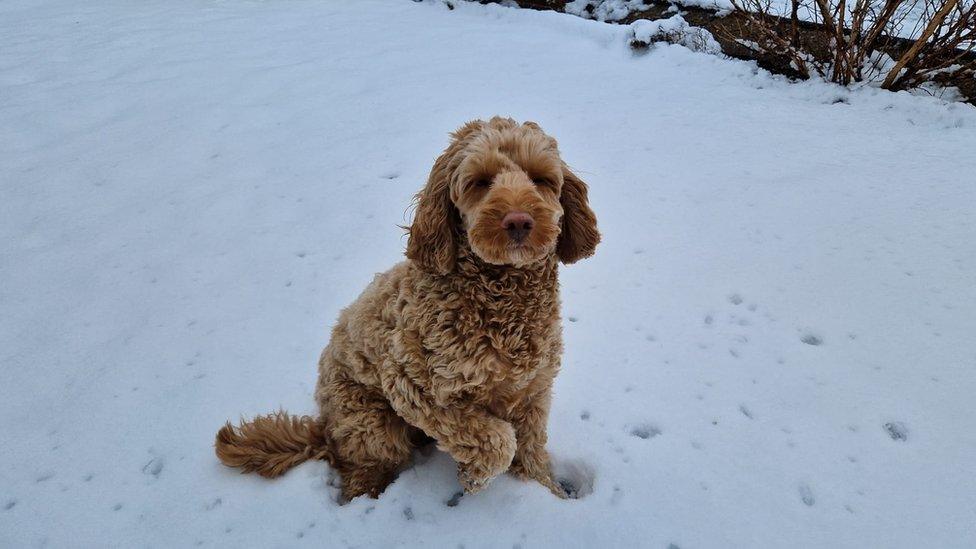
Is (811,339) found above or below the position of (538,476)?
above

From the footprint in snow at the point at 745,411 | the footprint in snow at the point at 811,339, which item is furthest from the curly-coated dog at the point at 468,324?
the footprint in snow at the point at 811,339

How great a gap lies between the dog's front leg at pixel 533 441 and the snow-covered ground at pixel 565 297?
0.13 metres

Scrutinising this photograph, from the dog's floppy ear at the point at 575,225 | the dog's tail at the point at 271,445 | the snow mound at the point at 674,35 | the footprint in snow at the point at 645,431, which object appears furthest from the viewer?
the snow mound at the point at 674,35

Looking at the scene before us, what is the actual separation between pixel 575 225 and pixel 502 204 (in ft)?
1.55

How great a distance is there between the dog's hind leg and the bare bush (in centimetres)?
545

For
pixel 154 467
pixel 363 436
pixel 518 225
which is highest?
pixel 518 225

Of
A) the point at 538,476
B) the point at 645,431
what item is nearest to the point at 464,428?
the point at 538,476

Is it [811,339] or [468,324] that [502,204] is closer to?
[468,324]

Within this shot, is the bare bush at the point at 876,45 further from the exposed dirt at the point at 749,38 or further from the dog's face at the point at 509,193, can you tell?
the dog's face at the point at 509,193

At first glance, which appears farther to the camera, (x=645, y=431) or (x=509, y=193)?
(x=645, y=431)

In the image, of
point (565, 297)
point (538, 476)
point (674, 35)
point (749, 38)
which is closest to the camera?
point (538, 476)

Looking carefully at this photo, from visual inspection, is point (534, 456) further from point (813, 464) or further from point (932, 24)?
point (932, 24)

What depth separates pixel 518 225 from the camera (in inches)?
72.1

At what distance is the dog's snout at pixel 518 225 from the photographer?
182cm
